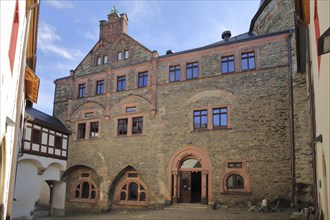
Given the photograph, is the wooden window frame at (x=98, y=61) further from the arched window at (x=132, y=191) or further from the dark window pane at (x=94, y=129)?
the arched window at (x=132, y=191)

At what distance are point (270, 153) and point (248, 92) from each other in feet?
12.0

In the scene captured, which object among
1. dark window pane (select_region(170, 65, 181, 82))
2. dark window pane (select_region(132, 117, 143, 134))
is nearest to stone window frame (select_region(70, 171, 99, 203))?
dark window pane (select_region(132, 117, 143, 134))

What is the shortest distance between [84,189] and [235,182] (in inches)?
434

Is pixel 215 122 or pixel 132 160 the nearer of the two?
pixel 215 122

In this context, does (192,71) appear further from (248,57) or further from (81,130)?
(81,130)

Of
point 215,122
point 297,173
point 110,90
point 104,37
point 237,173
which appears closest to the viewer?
point 297,173

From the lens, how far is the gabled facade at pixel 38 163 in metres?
18.4

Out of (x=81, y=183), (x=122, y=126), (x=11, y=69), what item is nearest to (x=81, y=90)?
(x=122, y=126)

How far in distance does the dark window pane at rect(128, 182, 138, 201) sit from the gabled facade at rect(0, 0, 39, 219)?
1054 cm

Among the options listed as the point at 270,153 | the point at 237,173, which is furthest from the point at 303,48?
the point at 237,173

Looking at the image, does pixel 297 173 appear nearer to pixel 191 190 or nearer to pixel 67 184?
pixel 191 190

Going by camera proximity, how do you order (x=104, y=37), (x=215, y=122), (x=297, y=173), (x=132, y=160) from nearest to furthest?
(x=297, y=173) → (x=215, y=122) → (x=132, y=160) → (x=104, y=37)

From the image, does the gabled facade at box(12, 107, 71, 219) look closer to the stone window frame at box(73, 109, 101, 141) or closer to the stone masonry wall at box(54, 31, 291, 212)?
the stone masonry wall at box(54, 31, 291, 212)

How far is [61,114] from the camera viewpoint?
983 inches
